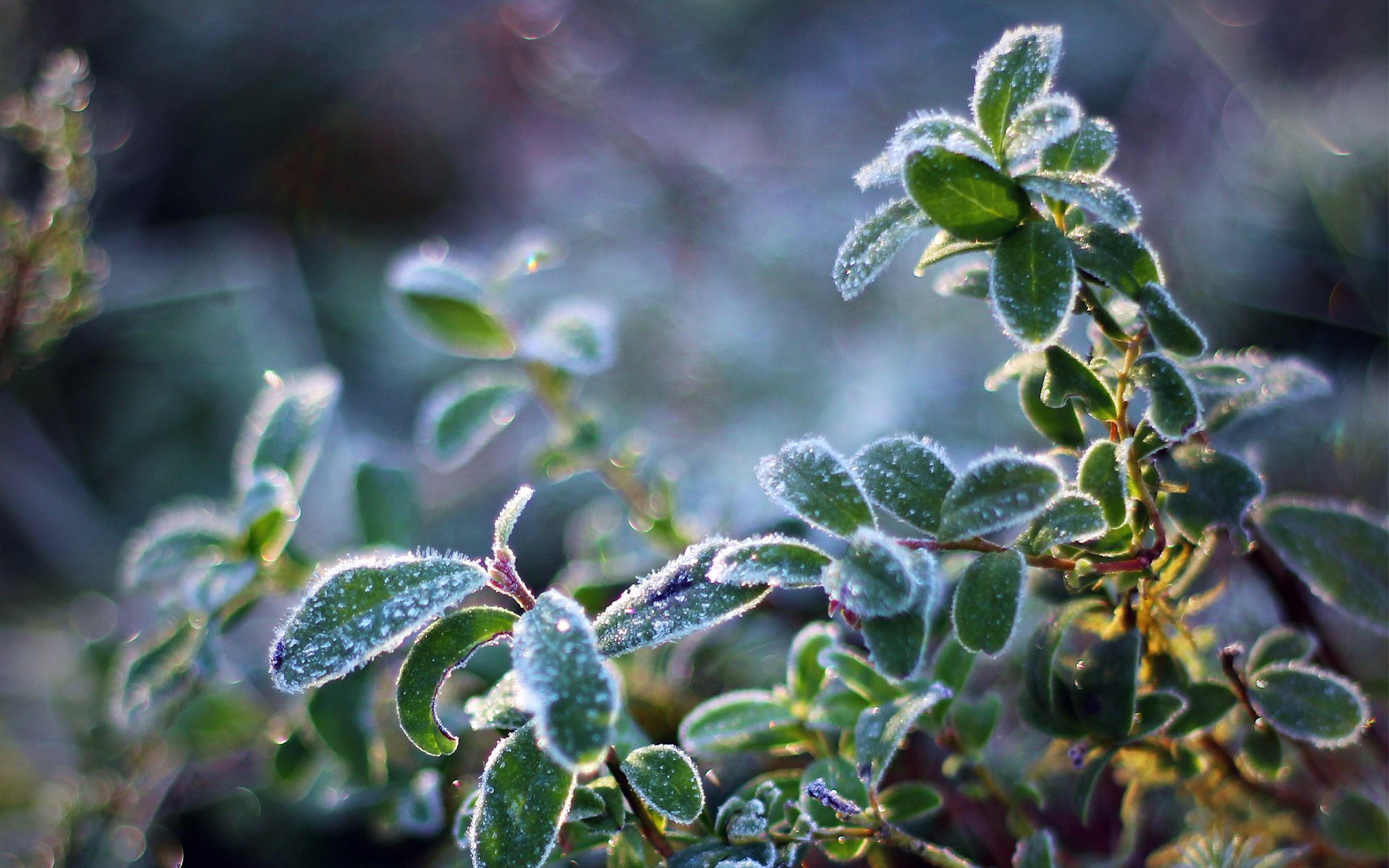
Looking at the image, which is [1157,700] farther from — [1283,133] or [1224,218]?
[1283,133]

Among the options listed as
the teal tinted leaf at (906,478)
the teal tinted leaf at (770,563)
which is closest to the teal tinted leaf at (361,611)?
the teal tinted leaf at (770,563)

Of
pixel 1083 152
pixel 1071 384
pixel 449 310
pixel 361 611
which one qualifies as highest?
pixel 1083 152

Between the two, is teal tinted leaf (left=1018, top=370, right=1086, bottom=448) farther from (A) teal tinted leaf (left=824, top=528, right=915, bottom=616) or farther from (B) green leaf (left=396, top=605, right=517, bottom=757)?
(B) green leaf (left=396, top=605, right=517, bottom=757)

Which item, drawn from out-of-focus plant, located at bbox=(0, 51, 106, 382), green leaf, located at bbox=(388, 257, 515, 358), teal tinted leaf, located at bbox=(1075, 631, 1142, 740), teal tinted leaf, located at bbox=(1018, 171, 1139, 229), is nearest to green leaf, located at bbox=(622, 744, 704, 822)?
teal tinted leaf, located at bbox=(1075, 631, 1142, 740)

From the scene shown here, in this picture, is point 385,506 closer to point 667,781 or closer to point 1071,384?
point 667,781

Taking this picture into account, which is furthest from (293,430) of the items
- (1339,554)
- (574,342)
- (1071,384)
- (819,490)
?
(1339,554)

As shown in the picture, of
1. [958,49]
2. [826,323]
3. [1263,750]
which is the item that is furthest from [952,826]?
[958,49]
